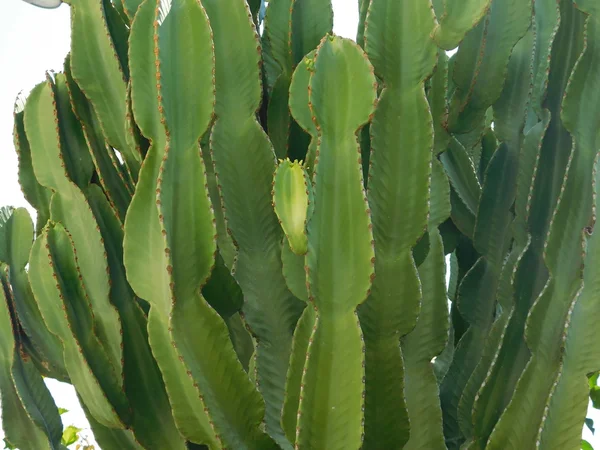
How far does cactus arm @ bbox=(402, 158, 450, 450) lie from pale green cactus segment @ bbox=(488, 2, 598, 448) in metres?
0.13

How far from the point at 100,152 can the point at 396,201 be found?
0.55 metres

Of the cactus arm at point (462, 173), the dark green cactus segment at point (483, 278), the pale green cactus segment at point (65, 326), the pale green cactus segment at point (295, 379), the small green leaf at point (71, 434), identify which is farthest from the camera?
the small green leaf at point (71, 434)

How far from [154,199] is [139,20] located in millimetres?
272

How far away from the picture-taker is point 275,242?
1.28 m

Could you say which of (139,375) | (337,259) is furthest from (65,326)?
(337,259)

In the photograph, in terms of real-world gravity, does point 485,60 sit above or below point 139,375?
above

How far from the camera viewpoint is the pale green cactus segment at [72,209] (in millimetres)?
1317

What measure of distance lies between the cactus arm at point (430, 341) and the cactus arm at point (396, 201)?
0.09 m

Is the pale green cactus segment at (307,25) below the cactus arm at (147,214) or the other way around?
the other way around

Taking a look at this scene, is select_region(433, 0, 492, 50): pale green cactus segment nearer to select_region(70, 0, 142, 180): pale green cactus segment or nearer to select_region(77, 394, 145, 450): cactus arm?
select_region(70, 0, 142, 180): pale green cactus segment

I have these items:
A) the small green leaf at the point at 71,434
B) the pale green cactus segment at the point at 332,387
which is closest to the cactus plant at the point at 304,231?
the pale green cactus segment at the point at 332,387

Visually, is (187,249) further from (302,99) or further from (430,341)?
(430,341)

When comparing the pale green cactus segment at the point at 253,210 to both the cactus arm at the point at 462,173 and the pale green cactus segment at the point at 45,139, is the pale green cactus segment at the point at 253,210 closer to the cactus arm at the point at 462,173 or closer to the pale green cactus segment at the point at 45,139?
the pale green cactus segment at the point at 45,139

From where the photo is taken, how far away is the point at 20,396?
4.53 ft
